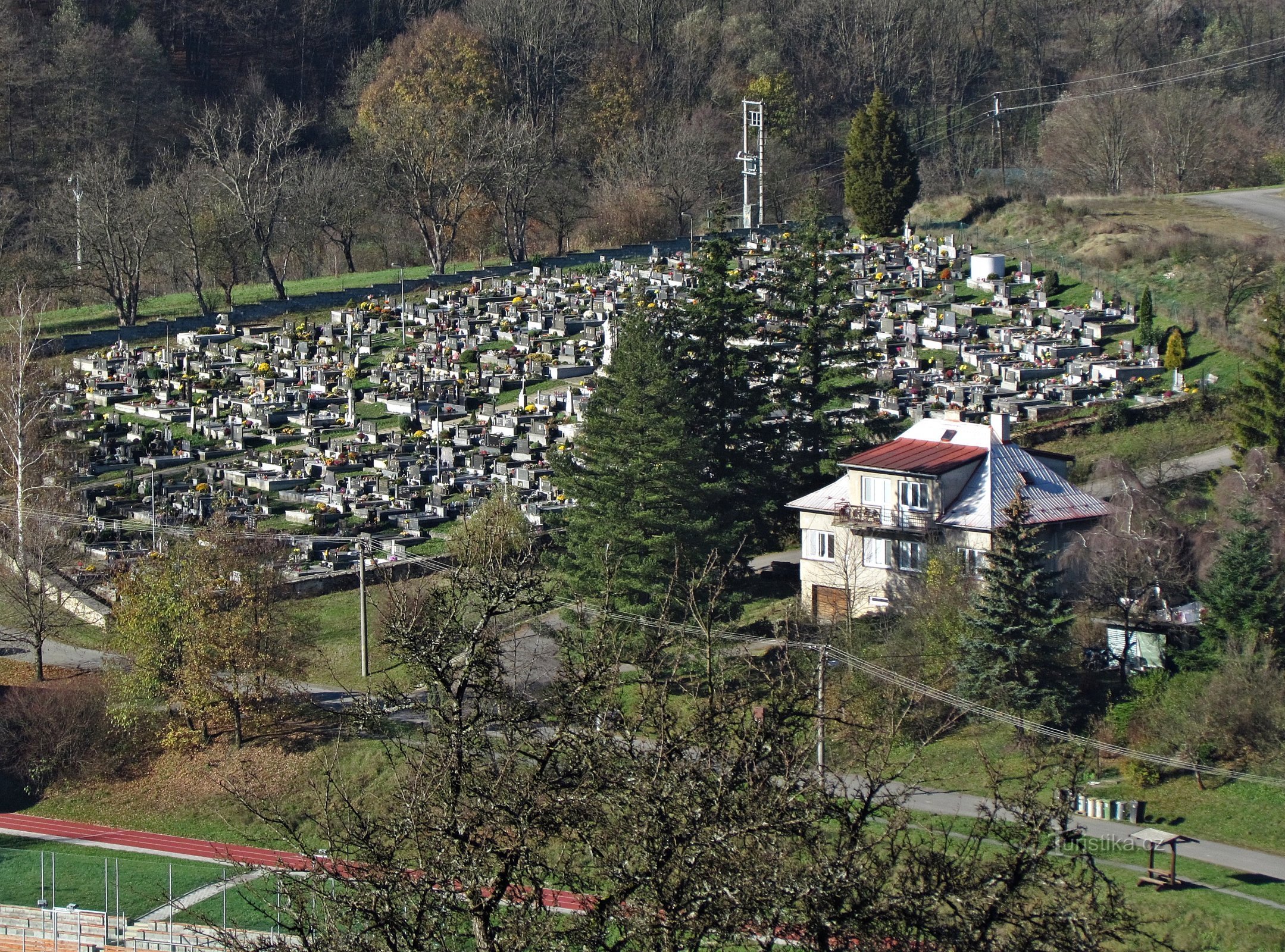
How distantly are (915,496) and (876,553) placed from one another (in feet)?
3.76

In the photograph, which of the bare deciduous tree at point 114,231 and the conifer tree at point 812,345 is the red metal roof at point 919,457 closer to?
the conifer tree at point 812,345

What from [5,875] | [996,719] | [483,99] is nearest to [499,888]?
[5,875]

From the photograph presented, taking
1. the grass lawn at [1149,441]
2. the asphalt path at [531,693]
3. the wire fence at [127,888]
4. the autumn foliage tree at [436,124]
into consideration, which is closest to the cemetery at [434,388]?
the grass lawn at [1149,441]

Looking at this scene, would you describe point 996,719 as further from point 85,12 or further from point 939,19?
point 85,12

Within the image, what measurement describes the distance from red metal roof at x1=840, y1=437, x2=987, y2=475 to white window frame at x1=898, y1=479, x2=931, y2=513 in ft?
0.94

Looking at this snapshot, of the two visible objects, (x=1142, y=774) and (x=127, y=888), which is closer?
(x=127, y=888)

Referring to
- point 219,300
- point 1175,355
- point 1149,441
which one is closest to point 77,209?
point 219,300

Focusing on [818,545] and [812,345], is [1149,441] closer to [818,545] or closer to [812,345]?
[812,345]

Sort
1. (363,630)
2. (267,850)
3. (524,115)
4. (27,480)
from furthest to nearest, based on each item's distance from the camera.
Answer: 1. (524,115)
2. (27,480)
3. (363,630)
4. (267,850)

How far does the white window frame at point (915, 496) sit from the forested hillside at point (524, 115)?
1117 inches

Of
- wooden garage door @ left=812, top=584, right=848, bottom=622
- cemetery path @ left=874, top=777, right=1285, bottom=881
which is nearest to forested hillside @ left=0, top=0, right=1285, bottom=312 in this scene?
wooden garage door @ left=812, top=584, right=848, bottom=622

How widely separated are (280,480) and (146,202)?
81.6ft

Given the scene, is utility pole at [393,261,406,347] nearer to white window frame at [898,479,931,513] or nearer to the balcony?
the balcony

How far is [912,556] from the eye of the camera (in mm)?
26125
